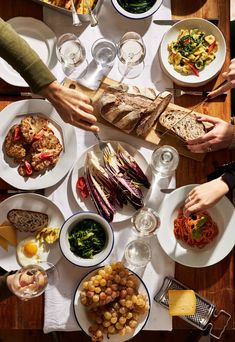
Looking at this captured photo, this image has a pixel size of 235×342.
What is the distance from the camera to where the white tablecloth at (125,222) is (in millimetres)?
1849

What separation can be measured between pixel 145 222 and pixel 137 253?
0.43ft

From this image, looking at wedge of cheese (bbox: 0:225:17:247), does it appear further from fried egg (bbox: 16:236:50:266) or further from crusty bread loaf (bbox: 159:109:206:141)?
crusty bread loaf (bbox: 159:109:206:141)

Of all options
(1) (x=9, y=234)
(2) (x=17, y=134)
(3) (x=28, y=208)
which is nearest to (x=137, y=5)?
(2) (x=17, y=134)

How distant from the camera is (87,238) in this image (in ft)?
5.98

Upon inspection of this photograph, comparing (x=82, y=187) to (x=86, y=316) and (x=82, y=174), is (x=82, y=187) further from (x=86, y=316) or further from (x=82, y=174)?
(x=86, y=316)

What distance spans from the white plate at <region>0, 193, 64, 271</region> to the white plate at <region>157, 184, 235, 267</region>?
0.41 metres

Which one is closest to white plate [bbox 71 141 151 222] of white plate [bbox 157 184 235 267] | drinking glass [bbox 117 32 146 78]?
white plate [bbox 157 184 235 267]

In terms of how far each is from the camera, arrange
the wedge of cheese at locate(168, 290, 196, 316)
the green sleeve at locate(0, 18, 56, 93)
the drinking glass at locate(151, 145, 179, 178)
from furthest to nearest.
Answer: the drinking glass at locate(151, 145, 179, 178) < the wedge of cheese at locate(168, 290, 196, 316) < the green sleeve at locate(0, 18, 56, 93)

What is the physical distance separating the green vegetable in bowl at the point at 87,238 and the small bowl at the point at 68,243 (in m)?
0.01

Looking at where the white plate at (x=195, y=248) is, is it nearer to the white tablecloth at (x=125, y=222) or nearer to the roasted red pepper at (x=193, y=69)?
the white tablecloth at (x=125, y=222)

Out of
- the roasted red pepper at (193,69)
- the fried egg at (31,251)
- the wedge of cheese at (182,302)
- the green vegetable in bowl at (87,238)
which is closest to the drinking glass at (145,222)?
the green vegetable in bowl at (87,238)

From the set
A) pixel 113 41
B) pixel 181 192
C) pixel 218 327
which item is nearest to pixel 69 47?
pixel 113 41

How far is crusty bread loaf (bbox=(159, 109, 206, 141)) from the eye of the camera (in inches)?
75.3

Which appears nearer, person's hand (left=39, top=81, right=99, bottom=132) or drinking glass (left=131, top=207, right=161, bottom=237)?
person's hand (left=39, top=81, right=99, bottom=132)
